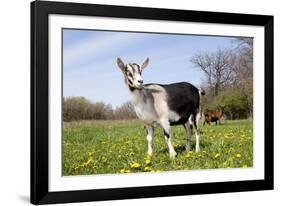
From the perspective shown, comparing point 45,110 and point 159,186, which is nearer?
point 45,110

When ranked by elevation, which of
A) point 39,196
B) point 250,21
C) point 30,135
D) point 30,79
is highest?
point 250,21

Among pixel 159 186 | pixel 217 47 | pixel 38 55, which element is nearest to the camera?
pixel 38 55

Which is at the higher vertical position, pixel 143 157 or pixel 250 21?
pixel 250 21

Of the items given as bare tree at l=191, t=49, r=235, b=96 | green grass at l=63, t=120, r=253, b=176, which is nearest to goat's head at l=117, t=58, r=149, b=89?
green grass at l=63, t=120, r=253, b=176

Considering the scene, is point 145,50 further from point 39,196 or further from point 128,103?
point 39,196

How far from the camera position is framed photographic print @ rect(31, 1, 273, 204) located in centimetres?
364

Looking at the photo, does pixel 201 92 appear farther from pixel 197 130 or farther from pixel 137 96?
pixel 137 96

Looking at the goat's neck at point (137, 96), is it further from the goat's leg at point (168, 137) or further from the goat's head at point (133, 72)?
the goat's leg at point (168, 137)

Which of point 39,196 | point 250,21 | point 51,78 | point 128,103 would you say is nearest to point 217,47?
point 250,21

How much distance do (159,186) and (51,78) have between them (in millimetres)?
908

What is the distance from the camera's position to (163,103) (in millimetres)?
4055

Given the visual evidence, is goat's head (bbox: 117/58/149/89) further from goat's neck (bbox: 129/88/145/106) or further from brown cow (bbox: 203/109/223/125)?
brown cow (bbox: 203/109/223/125)

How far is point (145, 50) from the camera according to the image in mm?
3926

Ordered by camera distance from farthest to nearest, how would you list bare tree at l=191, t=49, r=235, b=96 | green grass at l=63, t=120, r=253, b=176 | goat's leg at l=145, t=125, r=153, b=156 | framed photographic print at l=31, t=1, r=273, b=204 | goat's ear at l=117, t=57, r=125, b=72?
bare tree at l=191, t=49, r=235, b=96 → goat's leg at l=145, t=125, r=153, b=156 → goat's ear at l=117, t=57, r=125, b=72 → green grass at l=63, t=120, r=253, b=176 → framed photographic print at l=31, t=1, r=273, b=204
